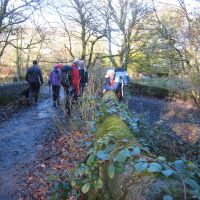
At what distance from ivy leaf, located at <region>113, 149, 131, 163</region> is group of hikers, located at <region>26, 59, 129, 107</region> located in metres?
7.23

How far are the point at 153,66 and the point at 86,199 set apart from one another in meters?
26.1

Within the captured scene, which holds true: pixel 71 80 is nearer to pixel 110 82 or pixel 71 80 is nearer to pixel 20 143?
pixel 110 82

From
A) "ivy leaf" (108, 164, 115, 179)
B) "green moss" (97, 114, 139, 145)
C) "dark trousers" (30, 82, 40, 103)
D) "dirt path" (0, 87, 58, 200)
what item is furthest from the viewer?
"dark trousers" (30, 82, 40, 103)

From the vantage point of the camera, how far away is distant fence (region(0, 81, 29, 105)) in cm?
1234

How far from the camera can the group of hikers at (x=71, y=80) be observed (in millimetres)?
10500

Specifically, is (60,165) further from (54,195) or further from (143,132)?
(54,195)

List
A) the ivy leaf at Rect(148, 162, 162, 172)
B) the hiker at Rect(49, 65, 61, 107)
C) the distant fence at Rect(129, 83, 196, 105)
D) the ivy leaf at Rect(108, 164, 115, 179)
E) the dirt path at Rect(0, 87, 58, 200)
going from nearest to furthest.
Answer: the ivy leaf at Rect(148, 162, 162, 172)
the ivy leaf at Rect(108, 164, 115, 179)
the dirt path at Rect(0, 87, 58, 200)
the hiker at Rect(49, 65, 61, 107)
the distant fence at Rect(129, 83, 196, 105)

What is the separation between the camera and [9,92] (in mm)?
13000

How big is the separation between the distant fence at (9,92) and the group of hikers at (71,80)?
0.60m

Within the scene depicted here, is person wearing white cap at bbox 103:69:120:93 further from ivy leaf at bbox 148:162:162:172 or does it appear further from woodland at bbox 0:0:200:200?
ivy leaf at bbox 148:162:162:172

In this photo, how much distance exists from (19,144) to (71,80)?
351 cm

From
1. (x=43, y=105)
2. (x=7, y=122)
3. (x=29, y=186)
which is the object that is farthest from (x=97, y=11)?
(x=29, y=186)

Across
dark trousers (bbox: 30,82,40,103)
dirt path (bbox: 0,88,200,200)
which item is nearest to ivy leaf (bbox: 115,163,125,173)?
dirt path (bbox: 0,88,200,200)

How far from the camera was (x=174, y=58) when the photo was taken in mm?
18172
